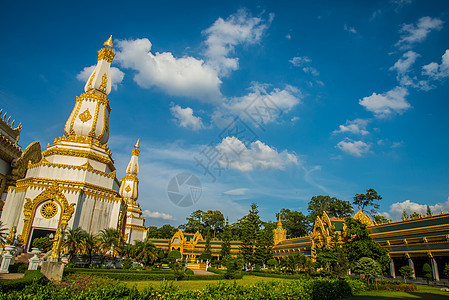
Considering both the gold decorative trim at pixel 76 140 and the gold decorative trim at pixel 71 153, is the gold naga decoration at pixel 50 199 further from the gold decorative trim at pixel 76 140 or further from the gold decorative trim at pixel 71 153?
the gold decorative trim at pixel 76 140

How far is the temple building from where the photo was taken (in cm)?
2745

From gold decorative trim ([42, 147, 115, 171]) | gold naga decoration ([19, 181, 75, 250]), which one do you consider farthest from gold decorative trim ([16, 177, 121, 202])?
gold decorative trim ([42, 147, 115, 171])

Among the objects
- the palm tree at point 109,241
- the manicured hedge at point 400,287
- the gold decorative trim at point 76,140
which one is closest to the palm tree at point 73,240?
the palm tree at point 109,241

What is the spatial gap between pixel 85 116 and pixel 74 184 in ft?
31.8

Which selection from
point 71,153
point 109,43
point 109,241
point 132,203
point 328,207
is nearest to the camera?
point 109,241

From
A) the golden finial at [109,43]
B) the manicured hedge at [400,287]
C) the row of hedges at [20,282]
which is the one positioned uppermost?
the golden finial at [109,43]

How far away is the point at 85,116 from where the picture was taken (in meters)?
34.1

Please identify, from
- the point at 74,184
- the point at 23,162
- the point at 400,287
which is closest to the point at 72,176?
the point at 74,184

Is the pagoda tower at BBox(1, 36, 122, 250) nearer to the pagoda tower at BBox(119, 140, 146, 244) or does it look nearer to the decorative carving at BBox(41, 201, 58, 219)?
the decorative carving at BBox(41, 201, 58, 219)

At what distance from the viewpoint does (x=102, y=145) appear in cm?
3438

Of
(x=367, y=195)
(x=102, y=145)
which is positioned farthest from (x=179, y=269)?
(x=367, y=195)

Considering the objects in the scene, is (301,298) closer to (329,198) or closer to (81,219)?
(81,219)

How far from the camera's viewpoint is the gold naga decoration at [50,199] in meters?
26.7

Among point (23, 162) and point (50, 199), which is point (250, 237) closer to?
point (50, 199)
